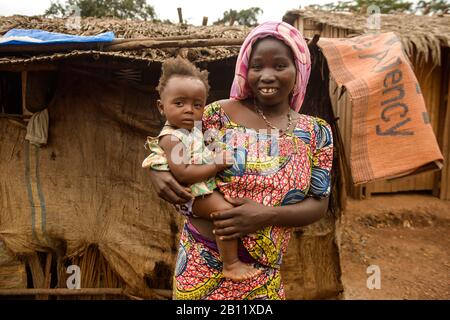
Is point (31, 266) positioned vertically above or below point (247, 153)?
below

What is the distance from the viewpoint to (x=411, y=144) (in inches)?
62.4

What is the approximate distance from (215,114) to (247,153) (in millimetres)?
216

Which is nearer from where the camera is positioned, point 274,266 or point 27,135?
point 274,266

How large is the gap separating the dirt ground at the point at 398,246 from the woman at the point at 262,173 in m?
3.12

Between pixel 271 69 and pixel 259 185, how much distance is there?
419mm

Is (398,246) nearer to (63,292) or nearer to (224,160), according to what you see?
(63,292)

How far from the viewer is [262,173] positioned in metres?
1.30

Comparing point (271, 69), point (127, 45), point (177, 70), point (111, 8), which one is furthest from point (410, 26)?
point (111, 8)

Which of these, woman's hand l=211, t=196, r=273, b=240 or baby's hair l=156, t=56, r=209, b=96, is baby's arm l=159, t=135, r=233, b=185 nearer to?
woman's hand l=211, t=196, r=273, b=240

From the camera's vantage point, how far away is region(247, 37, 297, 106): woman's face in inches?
50.8

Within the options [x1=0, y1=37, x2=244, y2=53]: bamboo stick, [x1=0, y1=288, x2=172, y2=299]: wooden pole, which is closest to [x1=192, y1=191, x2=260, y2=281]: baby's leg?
[x1=0, y1=37, x2=244, y2=53]: bamboo stick
